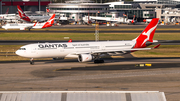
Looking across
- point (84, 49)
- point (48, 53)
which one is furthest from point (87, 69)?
point (48, 53)

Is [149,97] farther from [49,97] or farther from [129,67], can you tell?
[129,67]

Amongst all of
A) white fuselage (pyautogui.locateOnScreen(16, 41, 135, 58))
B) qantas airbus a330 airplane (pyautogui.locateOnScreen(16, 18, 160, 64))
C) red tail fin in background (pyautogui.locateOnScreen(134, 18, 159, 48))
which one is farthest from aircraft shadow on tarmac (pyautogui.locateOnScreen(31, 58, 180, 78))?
red tail fin in background (pyautogui.locateOnScreen(134, 18, 159, 48))

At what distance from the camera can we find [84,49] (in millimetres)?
53812

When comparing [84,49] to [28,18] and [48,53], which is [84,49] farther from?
[28,18]

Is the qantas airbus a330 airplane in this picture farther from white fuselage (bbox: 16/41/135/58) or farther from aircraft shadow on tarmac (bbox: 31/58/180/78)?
aircraft shadow on tarmac (bbox: 31/58/180/78)

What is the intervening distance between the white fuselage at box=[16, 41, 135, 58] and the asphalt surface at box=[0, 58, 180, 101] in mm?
2194

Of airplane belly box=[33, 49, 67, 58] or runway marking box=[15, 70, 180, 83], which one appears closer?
runway marking box=[15, 70, 180, 83]

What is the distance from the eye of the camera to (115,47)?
55156 millimetres

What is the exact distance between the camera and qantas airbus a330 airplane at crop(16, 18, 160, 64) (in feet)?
168

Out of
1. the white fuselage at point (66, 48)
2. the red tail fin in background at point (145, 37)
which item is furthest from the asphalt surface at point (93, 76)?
the red tail fin in background at point (145, 37)

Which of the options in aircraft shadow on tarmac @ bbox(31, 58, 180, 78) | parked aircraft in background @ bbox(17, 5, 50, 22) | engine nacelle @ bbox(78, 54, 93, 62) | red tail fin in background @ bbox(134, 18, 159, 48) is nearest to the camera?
aircraft shadow on tarmac @ bbox(31, 58, 180, 78)

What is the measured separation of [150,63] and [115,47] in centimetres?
780

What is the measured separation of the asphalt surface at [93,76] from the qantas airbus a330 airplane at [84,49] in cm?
201

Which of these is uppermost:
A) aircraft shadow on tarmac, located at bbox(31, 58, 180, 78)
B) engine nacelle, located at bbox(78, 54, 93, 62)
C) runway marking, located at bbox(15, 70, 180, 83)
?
engine nacelle, located at bbox(78, 54, 93, 62)
